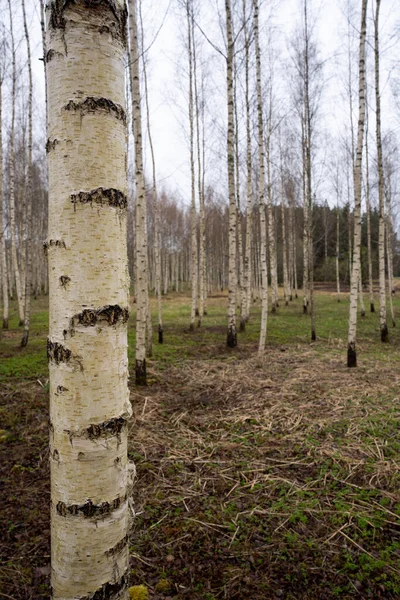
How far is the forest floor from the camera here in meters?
2.21

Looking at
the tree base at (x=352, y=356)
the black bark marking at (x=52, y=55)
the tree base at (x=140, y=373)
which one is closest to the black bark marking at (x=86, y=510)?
the black bark marking at (x=52, y=55)

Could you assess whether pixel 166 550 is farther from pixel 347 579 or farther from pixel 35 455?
pixel 35 455

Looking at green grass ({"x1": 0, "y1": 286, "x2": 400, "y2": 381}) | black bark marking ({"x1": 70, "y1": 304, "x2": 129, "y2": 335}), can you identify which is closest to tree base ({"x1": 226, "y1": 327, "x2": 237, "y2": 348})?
green grass ({"x1": 0, "y1": 286, "x2": 400, "y2": 381})

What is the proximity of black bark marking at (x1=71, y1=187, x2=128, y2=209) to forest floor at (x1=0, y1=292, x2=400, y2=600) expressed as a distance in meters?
2.31

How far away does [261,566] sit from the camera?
2264mm

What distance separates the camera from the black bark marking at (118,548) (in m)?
0.99

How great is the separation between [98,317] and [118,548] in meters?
0.68

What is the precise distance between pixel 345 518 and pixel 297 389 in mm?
3185

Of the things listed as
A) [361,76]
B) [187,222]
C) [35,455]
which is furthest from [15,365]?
[187,222]

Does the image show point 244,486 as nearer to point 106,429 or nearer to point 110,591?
point 110,591

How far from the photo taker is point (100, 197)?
3.12 ft

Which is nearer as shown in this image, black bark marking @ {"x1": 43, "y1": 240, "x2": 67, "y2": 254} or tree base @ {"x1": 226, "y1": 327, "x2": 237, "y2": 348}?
black bark marking @ {"x1": 43, "y1": 240, "x2": 67, "y2": 254}

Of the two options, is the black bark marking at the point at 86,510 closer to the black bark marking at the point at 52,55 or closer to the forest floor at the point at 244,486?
the black bark marking at the point at 52,55

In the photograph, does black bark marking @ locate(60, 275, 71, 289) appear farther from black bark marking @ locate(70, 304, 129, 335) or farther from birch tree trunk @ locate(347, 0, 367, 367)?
birch tree trunk @ locate(347, 0, 367, 367)
